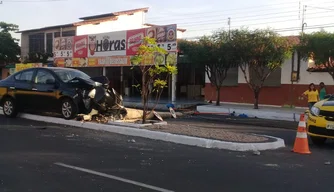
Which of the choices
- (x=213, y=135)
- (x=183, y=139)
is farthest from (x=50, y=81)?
(x=213, y=135)

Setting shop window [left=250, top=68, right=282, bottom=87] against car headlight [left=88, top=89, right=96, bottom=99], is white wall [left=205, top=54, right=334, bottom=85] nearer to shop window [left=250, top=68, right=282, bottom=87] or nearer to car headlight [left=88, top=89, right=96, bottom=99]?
shop window [left=250, top=68, right=282, bottom=87]

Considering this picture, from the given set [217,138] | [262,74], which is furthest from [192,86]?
[217,138]

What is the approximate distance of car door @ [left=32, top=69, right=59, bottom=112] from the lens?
11.9m

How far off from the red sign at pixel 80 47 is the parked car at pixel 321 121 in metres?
22.5

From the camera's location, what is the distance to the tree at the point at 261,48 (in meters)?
19.1

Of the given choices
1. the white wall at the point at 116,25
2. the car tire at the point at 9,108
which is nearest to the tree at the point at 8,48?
the white wall at the point at 116,25

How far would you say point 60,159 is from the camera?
6.98 meters

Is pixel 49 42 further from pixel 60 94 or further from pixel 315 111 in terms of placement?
pixel 315 111

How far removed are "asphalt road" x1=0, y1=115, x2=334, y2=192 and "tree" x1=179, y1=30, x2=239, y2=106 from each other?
11.2 m

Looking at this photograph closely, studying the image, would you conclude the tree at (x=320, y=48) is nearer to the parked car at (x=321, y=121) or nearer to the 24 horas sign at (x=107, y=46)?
the 24 horas sign at (x=107, y=46)

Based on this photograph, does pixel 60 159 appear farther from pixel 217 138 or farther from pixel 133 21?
pixel 133 21

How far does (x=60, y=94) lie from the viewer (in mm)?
11680

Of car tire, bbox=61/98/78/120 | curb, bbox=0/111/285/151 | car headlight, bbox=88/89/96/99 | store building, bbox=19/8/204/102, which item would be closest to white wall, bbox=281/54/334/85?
store building, bbox=19/8/204/102

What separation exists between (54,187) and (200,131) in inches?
212
